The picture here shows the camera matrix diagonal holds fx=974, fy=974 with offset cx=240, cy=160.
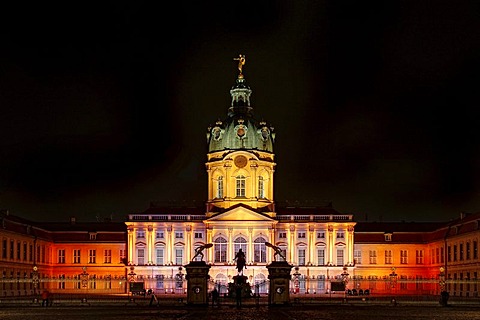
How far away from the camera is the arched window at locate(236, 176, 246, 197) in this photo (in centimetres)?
11869

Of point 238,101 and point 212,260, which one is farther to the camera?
point 238,101

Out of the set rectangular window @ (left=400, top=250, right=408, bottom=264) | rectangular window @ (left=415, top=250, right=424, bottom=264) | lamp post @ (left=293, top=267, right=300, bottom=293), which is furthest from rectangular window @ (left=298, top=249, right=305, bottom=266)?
rectangular window @ (left=415, top=250, right=424, bottom=264)

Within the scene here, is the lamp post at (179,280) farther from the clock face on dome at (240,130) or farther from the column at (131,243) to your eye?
the clock face on dome at (240,130)

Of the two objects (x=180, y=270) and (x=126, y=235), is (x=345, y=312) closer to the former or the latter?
(x=180, y=270)

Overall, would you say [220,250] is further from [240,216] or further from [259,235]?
[259,235]

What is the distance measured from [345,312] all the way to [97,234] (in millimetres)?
75950

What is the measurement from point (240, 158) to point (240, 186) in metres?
3.44

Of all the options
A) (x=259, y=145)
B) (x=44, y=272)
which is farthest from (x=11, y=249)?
(x=259, y=145)

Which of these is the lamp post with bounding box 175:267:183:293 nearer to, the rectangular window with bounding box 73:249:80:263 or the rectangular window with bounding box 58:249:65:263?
the rectangular window with bounding box 73:249:80:263

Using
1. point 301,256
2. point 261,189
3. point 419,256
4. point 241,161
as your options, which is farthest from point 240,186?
point 419,256

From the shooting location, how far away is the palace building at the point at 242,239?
4434 inches

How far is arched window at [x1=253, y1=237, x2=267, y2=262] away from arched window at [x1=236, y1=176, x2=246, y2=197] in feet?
22.6

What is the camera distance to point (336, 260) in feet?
381

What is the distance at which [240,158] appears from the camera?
389 ft
